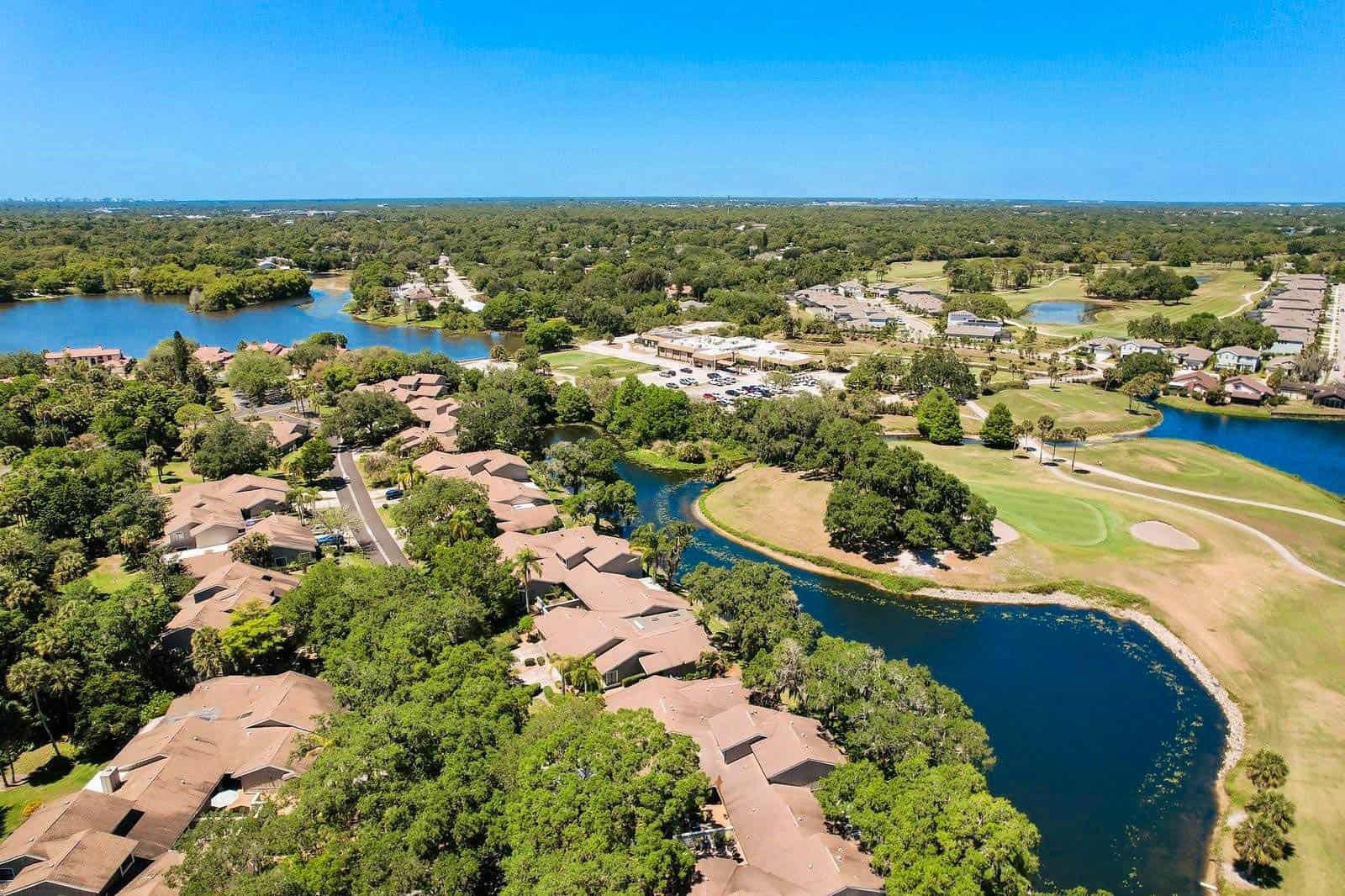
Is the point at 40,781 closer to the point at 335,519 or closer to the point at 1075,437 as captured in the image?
the point at 335,519

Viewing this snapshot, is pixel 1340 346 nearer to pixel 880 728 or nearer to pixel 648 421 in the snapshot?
pixel 648 421

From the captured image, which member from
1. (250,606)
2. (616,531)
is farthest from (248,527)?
(616,531)

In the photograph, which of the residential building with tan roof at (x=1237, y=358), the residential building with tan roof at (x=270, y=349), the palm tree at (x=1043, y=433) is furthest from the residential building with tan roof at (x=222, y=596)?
the residential building with tan roof at (x=1237, y=358)

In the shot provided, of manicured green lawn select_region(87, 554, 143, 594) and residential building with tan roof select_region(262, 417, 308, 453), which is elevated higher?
residential building with tan roof select_region(262, 417, 308, 453)

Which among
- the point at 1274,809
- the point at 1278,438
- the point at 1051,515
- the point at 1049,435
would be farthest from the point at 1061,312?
the point at 1274,809

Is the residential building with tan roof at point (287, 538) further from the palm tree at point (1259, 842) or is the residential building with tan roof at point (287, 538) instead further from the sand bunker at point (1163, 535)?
the sand bunker at point (1163, 535)

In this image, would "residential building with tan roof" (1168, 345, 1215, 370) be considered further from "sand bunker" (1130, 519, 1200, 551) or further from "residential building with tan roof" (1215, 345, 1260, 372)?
→ "sand bunker" (1130, 519, 1200, 551)

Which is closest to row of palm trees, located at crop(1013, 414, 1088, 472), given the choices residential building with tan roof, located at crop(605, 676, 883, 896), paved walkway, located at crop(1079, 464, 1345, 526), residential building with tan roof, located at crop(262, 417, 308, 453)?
paved walkway, located at crop(1079, 464, 1345, 526)
